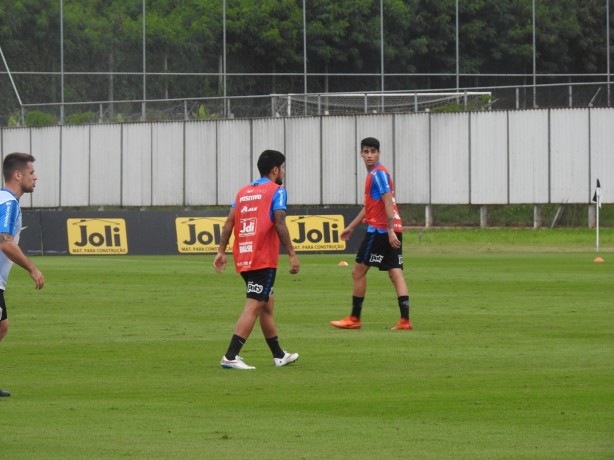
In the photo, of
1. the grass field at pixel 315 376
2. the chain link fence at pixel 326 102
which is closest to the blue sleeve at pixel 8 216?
the grass field at pixel 315 376

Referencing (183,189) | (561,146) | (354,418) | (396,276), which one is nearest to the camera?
(354,418)

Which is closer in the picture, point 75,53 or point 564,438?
point 564,438

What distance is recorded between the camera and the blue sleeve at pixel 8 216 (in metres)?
11.0

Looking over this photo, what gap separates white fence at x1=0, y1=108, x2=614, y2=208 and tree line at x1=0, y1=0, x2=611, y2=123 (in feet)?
17.1

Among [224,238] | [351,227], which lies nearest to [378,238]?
[351,227]

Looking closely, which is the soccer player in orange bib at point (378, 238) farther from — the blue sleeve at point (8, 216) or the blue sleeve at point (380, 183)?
the blue sleeve at point (8, 216)

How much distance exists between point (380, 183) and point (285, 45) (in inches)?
1844

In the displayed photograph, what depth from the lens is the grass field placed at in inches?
349

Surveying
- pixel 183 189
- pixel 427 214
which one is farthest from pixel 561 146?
pixel 183 189

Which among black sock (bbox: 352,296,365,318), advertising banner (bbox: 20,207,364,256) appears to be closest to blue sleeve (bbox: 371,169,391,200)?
black sock (bbox: 352,296,365,318)

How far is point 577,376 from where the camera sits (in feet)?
39.7

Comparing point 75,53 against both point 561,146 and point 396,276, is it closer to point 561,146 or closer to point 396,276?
point 561,146

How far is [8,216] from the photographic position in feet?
36.1

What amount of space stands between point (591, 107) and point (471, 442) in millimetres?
42698
